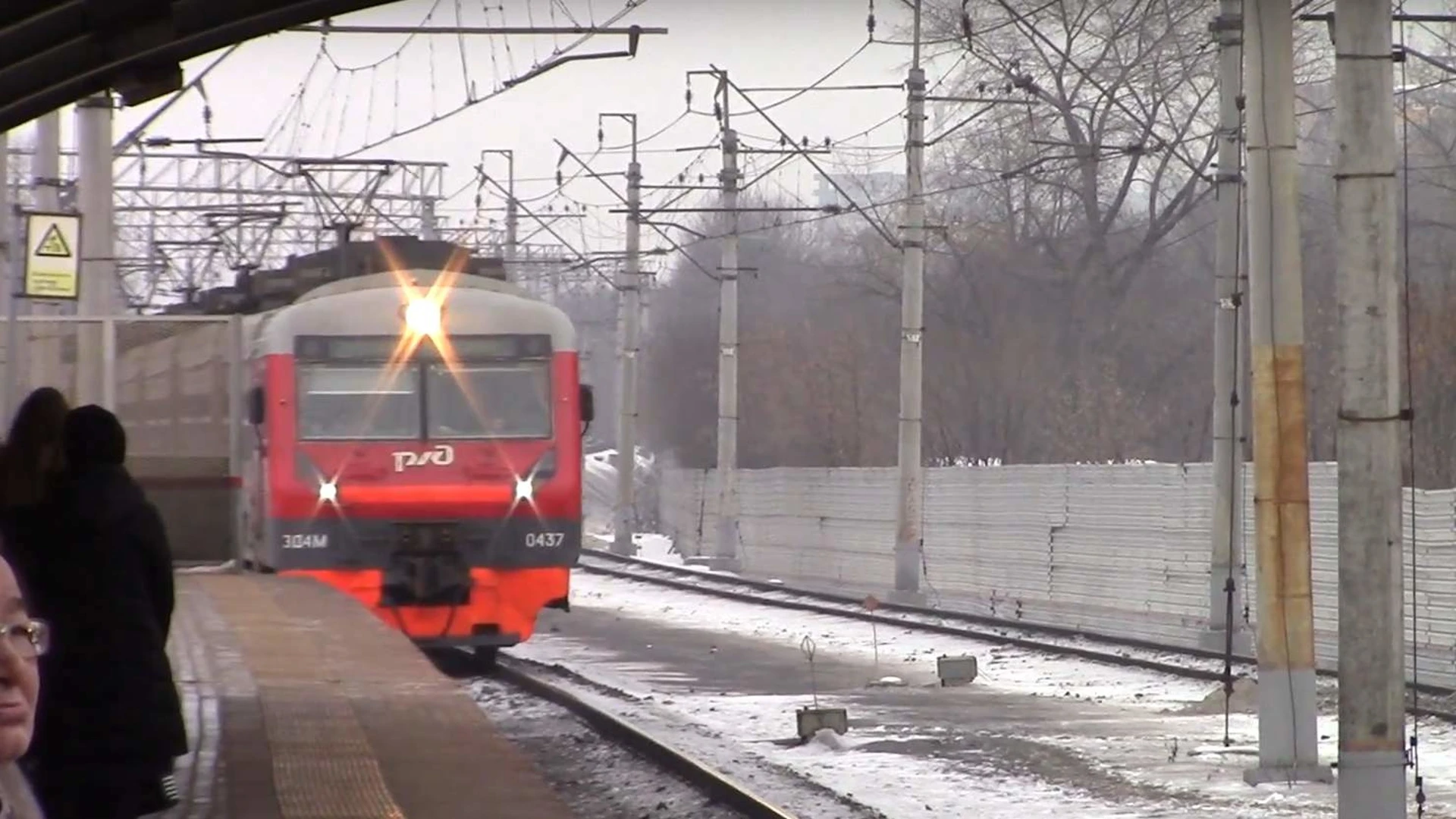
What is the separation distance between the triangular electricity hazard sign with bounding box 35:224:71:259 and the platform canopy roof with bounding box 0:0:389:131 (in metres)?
2.28

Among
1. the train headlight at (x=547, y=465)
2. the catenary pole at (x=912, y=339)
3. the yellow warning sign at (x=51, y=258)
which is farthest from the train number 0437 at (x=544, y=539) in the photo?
the catenary pole at (x=912, y=339)

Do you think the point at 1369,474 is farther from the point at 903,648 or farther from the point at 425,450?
the point at 903,648

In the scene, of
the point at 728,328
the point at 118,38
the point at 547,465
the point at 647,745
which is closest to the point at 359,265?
the point at 547,465

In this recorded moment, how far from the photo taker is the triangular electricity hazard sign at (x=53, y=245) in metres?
15.1

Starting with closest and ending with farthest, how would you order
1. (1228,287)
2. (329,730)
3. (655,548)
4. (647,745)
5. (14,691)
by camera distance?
(14,691) → (329,730) → (647,745) → (1228,287) → (655,548)

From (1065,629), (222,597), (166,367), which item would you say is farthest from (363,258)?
(1065,629)

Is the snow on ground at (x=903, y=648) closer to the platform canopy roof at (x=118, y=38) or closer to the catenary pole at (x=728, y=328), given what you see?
the catenary pole at (x=728, y=328)

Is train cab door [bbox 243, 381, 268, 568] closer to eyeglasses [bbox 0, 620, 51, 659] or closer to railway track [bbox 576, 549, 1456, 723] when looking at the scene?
railway track [bbox 576, 549, 1456, 723]

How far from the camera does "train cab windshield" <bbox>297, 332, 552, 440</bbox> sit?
18.6m

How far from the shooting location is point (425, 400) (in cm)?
1877

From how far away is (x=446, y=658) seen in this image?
21766mm

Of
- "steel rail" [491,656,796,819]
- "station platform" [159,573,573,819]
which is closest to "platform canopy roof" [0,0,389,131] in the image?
"station platform" [159,573,573,819]

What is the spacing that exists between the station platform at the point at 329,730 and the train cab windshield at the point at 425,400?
96.2 inches

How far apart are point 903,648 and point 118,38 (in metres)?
15.6
